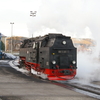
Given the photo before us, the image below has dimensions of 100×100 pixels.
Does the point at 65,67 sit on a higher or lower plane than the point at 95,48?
lower

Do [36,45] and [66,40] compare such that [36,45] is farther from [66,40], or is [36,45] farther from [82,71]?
[82,71]

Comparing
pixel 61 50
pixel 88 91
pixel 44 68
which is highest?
pixel 61 50

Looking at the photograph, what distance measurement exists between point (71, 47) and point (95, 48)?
873 cm

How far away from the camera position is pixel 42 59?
13.7 meters

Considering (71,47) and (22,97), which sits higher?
(71,47)

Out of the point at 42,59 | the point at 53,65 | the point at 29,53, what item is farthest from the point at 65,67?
the point at 29,53

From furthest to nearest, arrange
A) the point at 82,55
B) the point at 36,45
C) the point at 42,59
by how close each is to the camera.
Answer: the point at 82,55 < the point at 36,45 < the point at 42,59

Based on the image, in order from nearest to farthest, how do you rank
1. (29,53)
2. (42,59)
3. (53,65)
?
(53,65)
(42,59)
(29,53)

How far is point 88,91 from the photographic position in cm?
980

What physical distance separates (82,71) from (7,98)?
10.2m

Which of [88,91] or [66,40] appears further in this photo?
[66,40]

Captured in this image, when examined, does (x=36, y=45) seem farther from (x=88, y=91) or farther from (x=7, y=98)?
(x=7, y=98)

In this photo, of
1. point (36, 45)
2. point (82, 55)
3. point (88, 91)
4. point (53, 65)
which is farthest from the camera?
point (82, 55)

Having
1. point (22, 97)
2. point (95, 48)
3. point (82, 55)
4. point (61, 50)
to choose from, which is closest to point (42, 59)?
point (61, 50)
